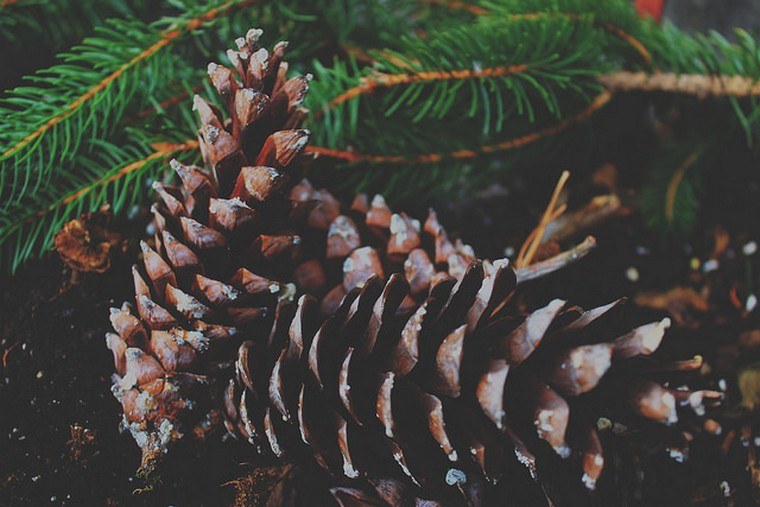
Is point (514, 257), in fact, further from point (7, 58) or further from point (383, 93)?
point (7, 58)

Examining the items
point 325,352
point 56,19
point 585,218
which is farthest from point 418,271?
point 56,19

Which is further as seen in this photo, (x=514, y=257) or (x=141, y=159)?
(x=514, y=257)

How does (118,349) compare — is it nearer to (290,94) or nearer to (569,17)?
(290,94)

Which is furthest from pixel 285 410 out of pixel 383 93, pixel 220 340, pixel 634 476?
pixel 383 93

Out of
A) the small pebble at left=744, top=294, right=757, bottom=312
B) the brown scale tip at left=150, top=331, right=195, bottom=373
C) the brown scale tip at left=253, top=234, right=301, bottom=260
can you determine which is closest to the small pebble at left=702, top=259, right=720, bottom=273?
the small pebble at left=744, top=294, right=757, bottom=312

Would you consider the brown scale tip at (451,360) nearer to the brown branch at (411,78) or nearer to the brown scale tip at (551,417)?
the brown scale tip at (551,417)
